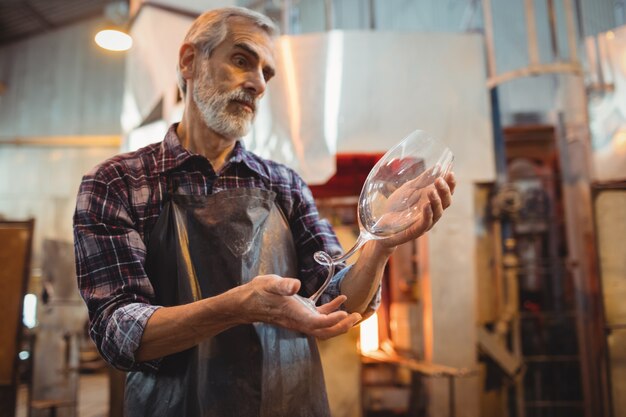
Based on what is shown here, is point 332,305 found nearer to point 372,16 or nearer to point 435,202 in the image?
point 435,202

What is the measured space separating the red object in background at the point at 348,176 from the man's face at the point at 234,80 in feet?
8.56

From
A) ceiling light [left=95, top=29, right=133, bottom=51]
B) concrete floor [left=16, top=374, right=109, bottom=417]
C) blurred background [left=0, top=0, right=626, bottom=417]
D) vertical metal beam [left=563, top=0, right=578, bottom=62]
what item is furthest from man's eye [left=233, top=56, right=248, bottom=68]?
concrete floor [left=16, top=374, right=109, bottom=417]

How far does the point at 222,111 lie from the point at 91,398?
702cm

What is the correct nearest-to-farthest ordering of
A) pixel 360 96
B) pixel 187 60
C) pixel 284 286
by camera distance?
pixel 284 286
pixel 187 60
pixel 360 96

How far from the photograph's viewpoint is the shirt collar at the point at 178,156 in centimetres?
140

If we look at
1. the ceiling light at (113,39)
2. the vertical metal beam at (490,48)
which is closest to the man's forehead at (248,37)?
the vertical metal beam at (490,48)

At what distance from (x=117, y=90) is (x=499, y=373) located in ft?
29.2

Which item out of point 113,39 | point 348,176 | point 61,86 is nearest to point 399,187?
point 348,176

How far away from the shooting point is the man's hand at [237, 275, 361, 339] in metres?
0.94

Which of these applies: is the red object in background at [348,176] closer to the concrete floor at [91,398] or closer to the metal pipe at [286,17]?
the metal pipe at [286,17]

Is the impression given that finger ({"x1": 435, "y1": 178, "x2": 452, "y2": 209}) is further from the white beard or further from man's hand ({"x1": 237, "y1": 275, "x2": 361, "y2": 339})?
the white beard

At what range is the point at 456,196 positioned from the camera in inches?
164

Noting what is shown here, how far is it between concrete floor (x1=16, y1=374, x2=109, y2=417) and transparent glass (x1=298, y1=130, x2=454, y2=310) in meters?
5.19

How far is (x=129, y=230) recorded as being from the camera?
4.10ft
